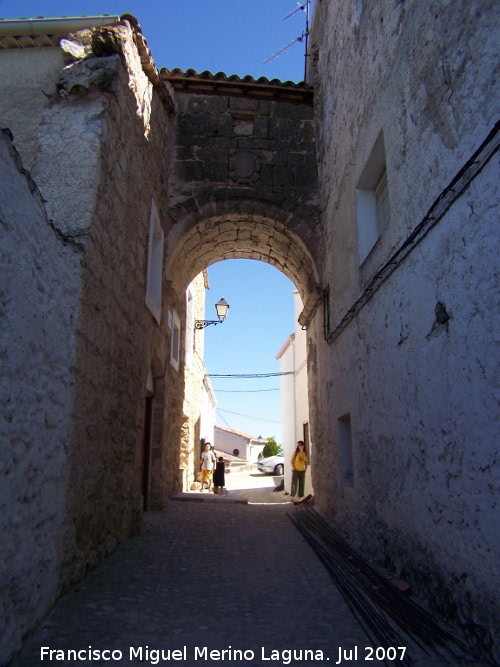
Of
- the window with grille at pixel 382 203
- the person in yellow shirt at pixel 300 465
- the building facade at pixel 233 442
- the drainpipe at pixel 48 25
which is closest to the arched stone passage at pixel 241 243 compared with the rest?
the window with grille at pixel 382 203

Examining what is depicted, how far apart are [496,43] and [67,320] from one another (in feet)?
8.97

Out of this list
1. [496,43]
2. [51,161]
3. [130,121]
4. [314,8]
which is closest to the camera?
[496,43]

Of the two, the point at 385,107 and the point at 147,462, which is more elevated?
the point at 385,107

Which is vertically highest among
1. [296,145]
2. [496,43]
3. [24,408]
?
[296,145]

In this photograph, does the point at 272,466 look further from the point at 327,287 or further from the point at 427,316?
the point at 427,316

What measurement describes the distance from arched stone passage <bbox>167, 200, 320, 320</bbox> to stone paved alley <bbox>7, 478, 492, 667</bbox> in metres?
4.03

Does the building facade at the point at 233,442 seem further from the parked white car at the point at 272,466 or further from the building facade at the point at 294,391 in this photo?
the building facade at the point at 294,391

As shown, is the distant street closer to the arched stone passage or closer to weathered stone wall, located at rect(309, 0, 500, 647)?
the arched stone passage

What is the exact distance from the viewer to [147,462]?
701cm

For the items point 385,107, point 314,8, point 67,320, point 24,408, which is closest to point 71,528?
point 24,408

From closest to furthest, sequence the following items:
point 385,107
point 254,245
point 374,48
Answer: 1. point 385,107
2. point 374,48
3. point 254,245

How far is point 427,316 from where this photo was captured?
3141 millimetres

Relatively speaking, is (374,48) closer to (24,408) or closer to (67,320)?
(67,320)

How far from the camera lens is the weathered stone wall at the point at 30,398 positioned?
233 cm
